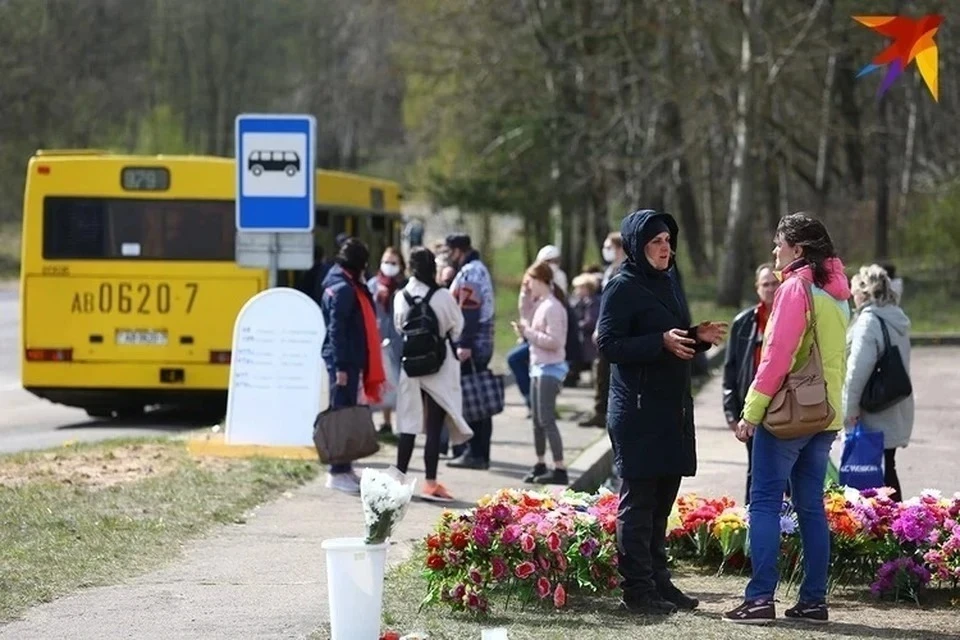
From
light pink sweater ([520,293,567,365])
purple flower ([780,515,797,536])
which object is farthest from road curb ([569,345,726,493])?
purple flower ([780,515,797,536])

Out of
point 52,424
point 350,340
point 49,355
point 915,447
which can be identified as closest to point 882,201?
A: point 915,447

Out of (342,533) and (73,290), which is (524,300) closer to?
(342,533)

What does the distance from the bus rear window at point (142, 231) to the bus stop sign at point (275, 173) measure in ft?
13.3

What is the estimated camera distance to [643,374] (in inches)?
324

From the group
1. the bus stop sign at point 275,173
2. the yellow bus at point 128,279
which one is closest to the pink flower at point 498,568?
the bus stop sign at point 275,173

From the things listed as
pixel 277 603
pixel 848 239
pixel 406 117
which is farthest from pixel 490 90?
pixel 277 603

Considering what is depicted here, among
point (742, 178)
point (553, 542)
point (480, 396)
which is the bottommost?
point (553, 542)

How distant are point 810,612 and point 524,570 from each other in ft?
4.19

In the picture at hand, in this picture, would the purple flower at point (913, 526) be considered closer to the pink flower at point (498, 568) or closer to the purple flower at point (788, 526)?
the purple flower at point (788, 526)

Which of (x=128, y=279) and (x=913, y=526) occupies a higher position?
(x=128, y=279)

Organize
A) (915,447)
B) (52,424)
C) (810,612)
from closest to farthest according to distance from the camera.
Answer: (810,612) < (915,447) < (52,424)

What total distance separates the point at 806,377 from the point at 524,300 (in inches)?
282

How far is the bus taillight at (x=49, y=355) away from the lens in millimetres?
19156

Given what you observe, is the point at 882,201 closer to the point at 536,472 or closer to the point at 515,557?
the point at 536,472
